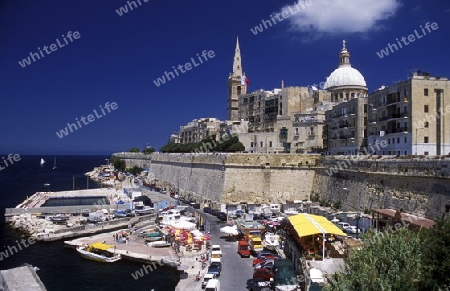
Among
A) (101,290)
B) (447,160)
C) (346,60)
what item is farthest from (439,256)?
(346,60)

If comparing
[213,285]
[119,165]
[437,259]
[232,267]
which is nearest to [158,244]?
[232,267]

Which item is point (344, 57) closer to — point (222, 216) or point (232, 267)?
point (222, 216)

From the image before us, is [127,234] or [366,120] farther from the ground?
[366,120]

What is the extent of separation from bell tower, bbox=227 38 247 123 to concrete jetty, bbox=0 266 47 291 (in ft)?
159

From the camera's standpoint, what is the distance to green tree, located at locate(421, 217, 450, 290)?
34.3 feet

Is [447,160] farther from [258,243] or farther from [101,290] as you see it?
[101,290]

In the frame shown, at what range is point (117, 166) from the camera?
304ft

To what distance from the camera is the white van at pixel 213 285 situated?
700 inches

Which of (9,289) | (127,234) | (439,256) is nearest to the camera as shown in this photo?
(439,256)

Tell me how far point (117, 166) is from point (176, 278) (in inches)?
2907

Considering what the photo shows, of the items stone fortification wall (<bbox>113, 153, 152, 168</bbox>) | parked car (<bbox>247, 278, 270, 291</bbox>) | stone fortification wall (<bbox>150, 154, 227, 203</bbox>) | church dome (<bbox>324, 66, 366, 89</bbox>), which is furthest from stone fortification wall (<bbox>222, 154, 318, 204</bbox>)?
stone fortification wall (<bbox>113, 153, 152, 168</bbox>)

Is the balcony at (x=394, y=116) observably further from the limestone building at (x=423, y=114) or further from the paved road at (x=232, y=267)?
the paved road at (x=232, y=267)

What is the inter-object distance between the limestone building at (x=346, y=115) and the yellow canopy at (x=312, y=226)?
2032 centimetres

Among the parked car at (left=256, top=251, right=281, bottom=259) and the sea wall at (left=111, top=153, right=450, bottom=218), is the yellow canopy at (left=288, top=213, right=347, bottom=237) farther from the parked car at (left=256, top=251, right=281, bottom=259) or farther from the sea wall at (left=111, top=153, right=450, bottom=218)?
the sea wall at (left=111, top=153, right=450, bottom=218)
